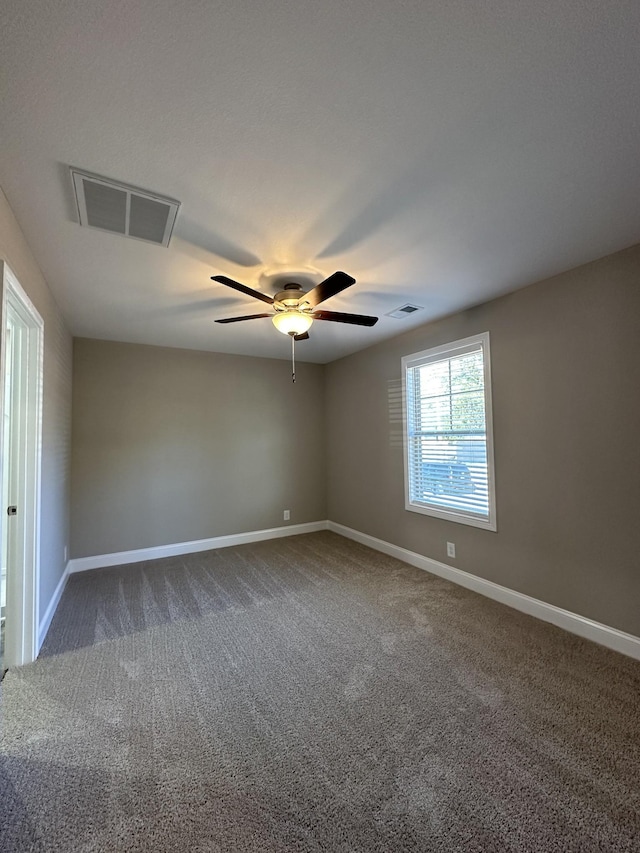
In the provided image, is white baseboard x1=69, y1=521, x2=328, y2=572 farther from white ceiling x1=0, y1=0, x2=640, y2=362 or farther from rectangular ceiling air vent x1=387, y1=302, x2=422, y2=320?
rectangular ceiling air vent x1=387, y1=302, x2=422, y2=320

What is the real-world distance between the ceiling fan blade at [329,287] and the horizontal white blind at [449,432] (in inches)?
66.9

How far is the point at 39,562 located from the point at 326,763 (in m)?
2.25

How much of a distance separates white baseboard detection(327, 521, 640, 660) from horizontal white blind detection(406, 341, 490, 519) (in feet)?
1.91

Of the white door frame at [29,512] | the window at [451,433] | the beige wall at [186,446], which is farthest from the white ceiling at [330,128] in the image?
the beige wall at [186,446]

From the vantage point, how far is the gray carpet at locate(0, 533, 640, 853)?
1268 millimetres

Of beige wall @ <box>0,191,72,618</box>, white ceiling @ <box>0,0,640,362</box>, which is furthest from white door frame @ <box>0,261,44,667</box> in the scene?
white ceiling @ <box>0,0,640,362</box>

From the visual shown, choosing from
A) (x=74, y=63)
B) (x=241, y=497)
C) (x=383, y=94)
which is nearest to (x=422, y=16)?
(x=383, y=94)

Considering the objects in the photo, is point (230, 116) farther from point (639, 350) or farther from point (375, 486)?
point (375, 486)

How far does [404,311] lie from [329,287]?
1.43m

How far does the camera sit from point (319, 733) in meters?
1.68

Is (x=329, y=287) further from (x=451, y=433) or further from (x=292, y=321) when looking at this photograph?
(x=451, y=433)

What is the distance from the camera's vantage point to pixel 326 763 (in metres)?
1.52

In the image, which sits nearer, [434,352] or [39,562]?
[39,562]

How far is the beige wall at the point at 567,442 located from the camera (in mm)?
2256
